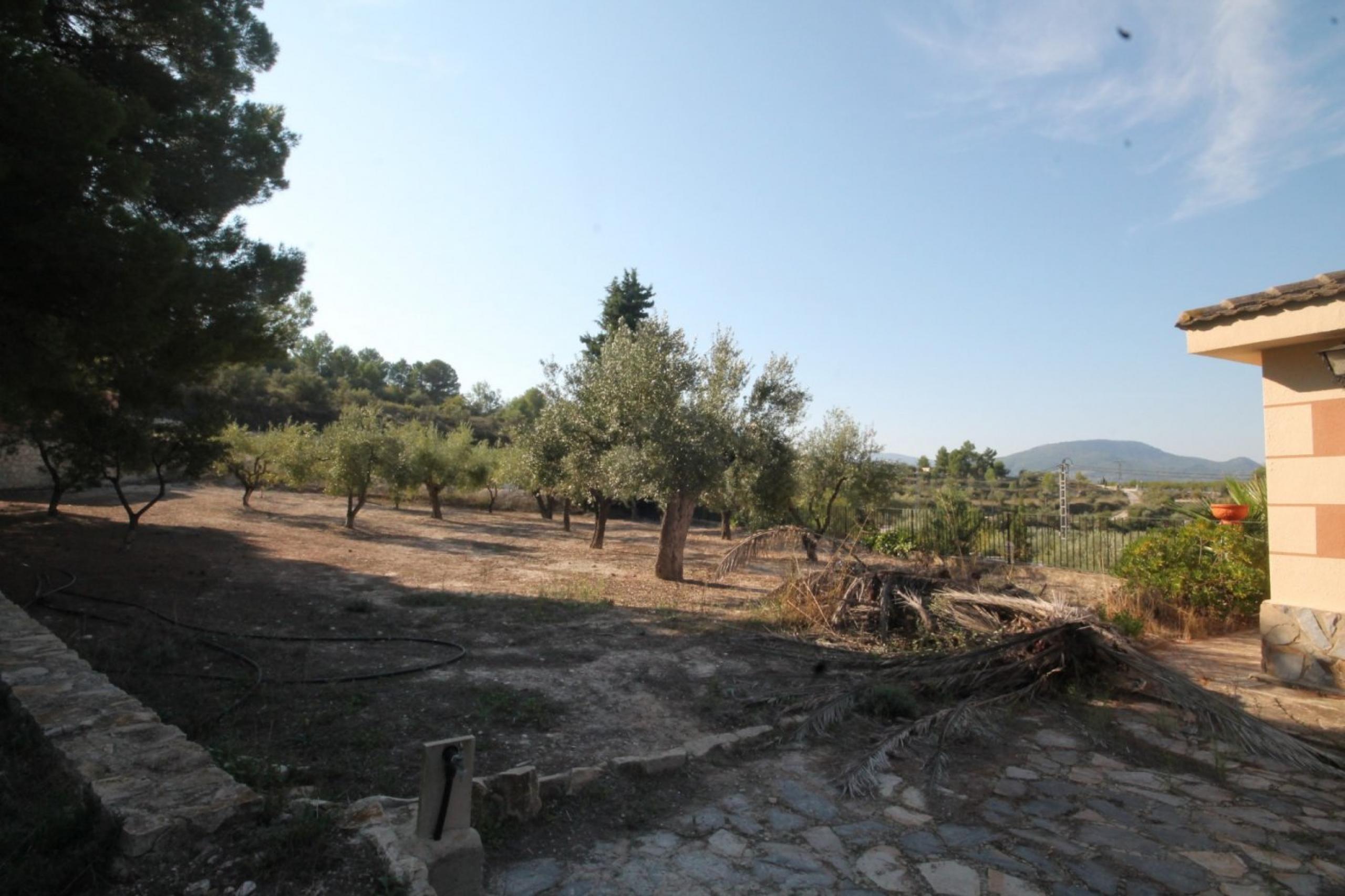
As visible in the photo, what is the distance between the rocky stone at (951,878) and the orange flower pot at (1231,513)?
7248 mm

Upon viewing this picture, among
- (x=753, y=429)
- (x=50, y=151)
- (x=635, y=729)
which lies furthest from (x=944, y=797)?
(x=753, y=429)

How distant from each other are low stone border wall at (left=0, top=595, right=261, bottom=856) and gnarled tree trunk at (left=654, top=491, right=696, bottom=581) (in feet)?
28.0

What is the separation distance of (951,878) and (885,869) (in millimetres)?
266

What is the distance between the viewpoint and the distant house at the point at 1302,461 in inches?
229

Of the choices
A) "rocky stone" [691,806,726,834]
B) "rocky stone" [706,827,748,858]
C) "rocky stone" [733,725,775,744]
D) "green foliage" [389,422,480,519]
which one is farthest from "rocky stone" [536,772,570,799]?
"green foliage" [389,422,480,519]

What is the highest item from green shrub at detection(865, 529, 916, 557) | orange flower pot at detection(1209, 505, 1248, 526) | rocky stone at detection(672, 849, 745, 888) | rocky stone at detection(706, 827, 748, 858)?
orange flower pot at detection(1209, 505, 1248, 526)

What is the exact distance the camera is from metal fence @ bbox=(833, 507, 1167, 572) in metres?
13.3

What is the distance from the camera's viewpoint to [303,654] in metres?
6.32

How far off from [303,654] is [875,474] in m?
14.4

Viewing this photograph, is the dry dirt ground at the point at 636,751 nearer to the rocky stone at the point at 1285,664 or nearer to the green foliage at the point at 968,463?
the rocky stone at the point at 1285,664

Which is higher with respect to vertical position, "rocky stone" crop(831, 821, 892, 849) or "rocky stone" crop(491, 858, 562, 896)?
"rocky stone" crop(831, 821, 892, 849)

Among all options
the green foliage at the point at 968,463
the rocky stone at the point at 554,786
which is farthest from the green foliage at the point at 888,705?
the green foliage at the point at 968,463

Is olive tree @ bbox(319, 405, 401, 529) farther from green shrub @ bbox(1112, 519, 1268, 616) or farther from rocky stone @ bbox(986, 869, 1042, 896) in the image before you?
rocky stone @ bbox(986, 869, 1042, 896)

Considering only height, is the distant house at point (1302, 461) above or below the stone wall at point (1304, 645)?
above
